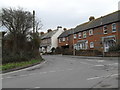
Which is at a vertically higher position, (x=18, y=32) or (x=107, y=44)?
(x=18, y=32)

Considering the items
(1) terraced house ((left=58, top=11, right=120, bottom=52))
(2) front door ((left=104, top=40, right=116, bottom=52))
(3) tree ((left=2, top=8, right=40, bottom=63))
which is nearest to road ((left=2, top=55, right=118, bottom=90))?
(3) tree ((left=2, top=8, right=40, bottom=63))

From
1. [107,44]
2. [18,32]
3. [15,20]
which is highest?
[15,20]

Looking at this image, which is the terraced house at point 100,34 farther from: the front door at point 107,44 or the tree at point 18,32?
the tree at point 18,32

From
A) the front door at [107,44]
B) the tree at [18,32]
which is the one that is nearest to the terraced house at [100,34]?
the front door at [107,44]

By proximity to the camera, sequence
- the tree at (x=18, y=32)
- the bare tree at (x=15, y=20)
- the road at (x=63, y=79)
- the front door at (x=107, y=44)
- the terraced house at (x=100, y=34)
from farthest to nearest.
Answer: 1. the front door at (x=107, y=44)
2. the terraced house at (x=100, y=34)
3. the bare tree at (x=15, y=20)
4. the tree at (x=18, y=32)
5. the road at (x=63, y=79)

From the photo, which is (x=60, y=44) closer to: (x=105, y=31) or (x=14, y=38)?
(x=105, y=31)

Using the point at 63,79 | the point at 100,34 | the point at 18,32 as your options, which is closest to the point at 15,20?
the point at 18,32

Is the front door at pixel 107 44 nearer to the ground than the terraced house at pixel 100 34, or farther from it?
nearer to the ground

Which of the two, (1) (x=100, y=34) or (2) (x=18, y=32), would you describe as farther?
(1) (x=100, y=34)

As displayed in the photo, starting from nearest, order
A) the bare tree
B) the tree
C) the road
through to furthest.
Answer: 1. the road
2. the tree
3. the bare tree

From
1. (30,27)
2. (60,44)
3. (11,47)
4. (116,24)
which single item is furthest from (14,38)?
(60,44)

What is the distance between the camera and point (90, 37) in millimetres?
40406

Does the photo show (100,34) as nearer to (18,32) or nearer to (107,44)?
(107,44)

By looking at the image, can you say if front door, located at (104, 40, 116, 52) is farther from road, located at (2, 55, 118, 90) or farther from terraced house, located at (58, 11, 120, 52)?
road, located at (2, 55, 118, 90)
